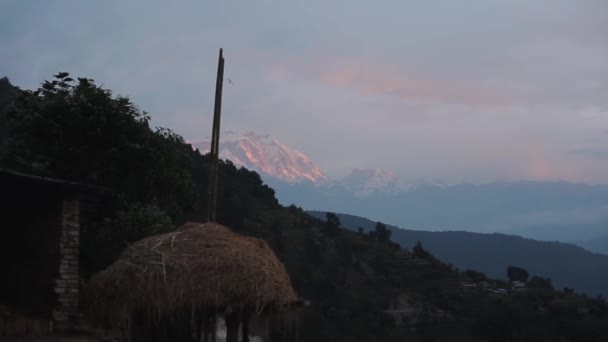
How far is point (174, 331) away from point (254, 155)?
10570 centimetres

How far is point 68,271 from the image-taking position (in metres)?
10.2

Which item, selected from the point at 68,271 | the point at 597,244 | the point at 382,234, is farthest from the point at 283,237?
the point at 597,244

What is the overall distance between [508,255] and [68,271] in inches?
2861

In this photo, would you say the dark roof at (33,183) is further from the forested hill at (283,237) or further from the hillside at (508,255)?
the hillside at (508,255)

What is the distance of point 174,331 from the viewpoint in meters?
10.3

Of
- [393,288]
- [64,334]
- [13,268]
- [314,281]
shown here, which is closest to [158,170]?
[13,268]

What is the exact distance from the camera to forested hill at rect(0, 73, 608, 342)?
1475 centimetres

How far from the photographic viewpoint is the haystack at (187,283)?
30.9 ft

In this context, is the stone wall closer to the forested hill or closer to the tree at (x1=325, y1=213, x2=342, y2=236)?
the forested hill

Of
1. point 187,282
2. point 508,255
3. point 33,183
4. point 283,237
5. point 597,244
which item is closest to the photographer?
point 33,183

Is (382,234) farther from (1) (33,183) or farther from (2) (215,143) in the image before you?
(1) (33,183)

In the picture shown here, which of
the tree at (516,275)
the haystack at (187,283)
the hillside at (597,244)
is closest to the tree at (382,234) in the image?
the tree at (516,275)

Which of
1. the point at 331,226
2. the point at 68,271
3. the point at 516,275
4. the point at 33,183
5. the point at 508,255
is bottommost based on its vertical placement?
the point at 68,271

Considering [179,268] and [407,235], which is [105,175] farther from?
[407,235]
